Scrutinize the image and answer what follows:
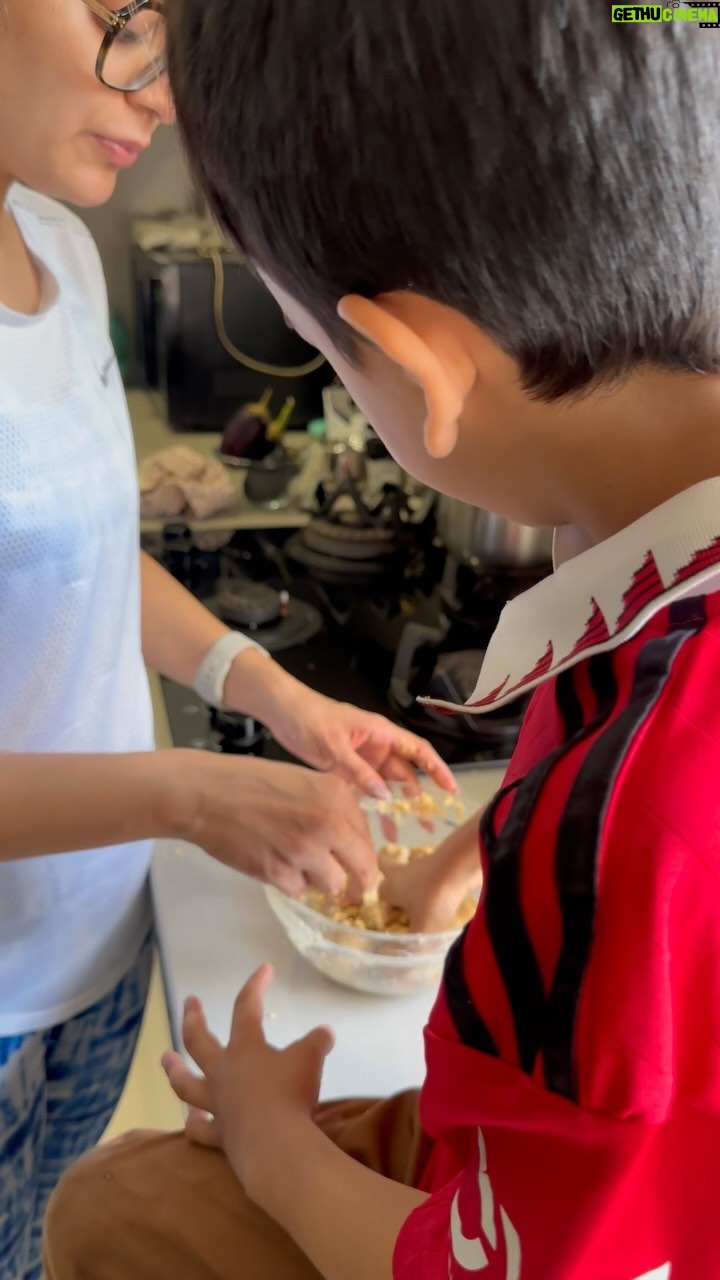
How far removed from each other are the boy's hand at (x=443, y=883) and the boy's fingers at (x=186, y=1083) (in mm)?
190

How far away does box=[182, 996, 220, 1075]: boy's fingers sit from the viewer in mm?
645

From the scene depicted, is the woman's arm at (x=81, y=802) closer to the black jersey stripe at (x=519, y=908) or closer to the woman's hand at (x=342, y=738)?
the woman's hand at (x=342, y=738)

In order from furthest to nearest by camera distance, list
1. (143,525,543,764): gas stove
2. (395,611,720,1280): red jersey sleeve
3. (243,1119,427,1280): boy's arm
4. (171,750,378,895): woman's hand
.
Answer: (143,525,543,764): gas stove < (171,750,378,895): woman's hand < (243,1119,427,1280): boy's arm < (395,611,720,1280): red jersey sleeve

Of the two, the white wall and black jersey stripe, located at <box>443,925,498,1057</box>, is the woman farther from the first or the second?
the white wall

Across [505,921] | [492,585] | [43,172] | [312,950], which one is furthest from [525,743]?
[492,585]

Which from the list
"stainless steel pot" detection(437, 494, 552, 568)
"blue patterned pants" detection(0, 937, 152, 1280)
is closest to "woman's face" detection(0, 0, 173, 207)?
"blue patterned pants" detection(0, 937, 152, 1280)

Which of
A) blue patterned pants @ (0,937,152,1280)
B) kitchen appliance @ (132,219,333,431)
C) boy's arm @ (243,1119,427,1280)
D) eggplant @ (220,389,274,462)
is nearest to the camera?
boy's arm @ (243,1119,427,1280)

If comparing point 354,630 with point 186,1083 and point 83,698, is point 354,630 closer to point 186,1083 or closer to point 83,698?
point 83,698

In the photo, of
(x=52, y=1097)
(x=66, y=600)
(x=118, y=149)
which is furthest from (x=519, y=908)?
(x=52, y=1097)

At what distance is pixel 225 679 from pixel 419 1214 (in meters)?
0.58

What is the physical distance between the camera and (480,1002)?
33 cm

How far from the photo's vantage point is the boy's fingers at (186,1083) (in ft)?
2.10

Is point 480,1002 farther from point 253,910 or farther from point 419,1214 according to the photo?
point 253,910

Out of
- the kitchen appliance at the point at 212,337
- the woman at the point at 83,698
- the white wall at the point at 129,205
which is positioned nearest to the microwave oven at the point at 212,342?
the kitchen appliance at the point at 212,337
